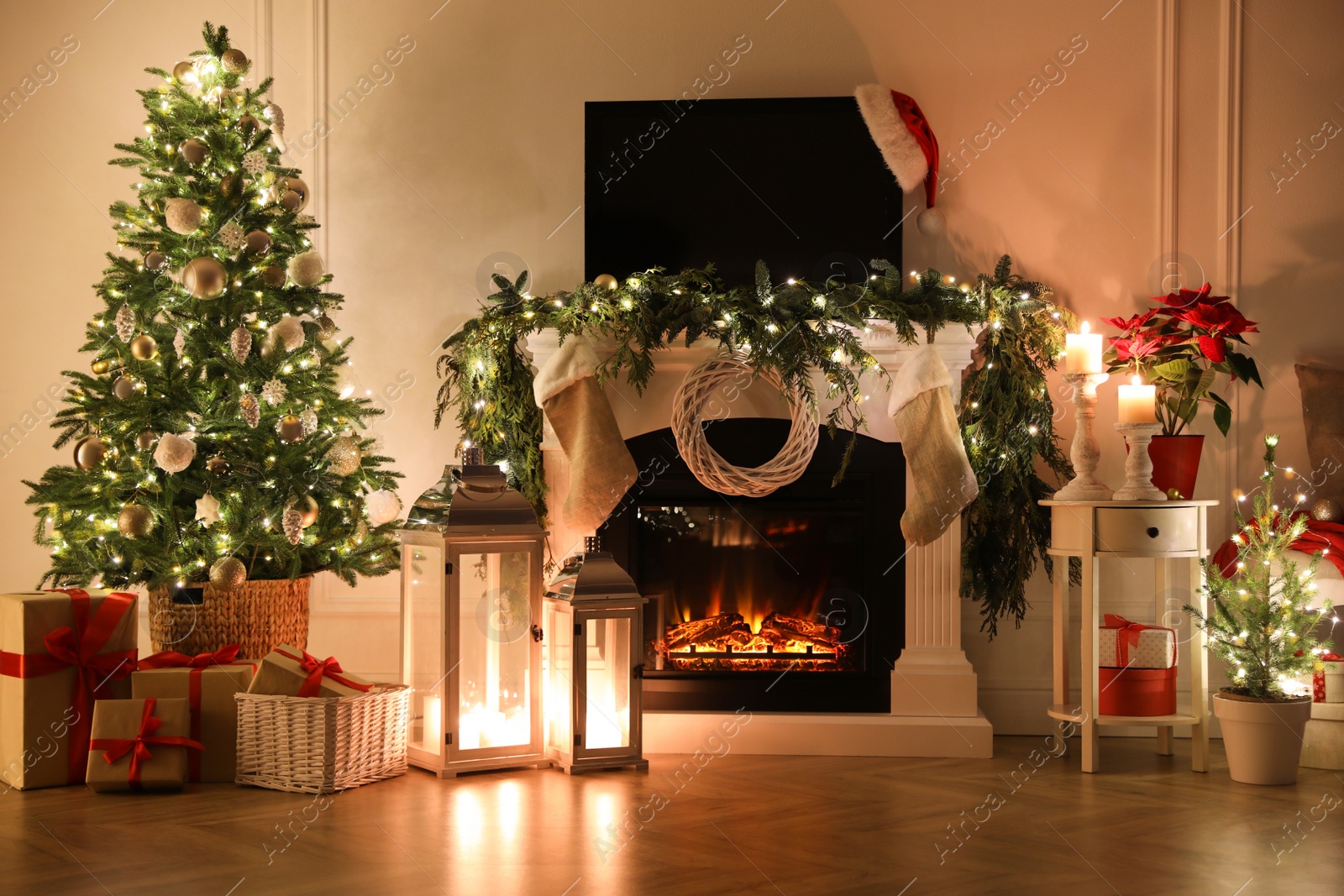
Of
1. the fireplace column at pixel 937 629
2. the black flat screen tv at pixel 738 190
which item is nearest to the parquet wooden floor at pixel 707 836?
the fireplace column at pixel 937 629

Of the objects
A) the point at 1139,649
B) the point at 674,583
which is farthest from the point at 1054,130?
the point at 674,583

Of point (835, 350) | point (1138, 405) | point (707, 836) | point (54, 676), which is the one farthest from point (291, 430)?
point (1138, 405)

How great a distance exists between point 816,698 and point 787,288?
1370 mm

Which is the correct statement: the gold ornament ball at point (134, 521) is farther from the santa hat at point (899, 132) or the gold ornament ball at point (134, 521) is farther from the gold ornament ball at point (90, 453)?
the santa hat at point (899, 132)

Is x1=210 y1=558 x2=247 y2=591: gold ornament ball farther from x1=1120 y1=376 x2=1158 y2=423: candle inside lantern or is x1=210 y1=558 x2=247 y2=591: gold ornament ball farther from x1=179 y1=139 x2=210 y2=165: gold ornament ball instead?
x1=1120 y1=376 x2=1158 y2=423: candle inside lantern

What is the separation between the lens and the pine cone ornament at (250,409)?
3.64 meters

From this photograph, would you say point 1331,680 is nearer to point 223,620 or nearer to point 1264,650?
point 1264,650

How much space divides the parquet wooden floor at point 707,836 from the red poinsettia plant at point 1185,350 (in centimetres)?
122

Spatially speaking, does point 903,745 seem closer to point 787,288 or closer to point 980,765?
point 980,765

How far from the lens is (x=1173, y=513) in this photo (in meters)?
3.46

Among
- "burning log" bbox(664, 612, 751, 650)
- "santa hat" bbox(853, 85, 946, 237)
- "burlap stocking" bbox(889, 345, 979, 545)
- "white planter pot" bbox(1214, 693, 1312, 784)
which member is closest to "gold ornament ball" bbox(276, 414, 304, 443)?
"burning log" bbox(664, 612, 751, 650)

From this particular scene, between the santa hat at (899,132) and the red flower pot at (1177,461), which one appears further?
the santa hat at (899,132)

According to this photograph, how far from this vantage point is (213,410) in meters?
3.71

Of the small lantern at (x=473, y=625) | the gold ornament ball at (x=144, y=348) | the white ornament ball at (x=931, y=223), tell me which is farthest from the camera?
the white ornament ball at (x=931, y=223)
